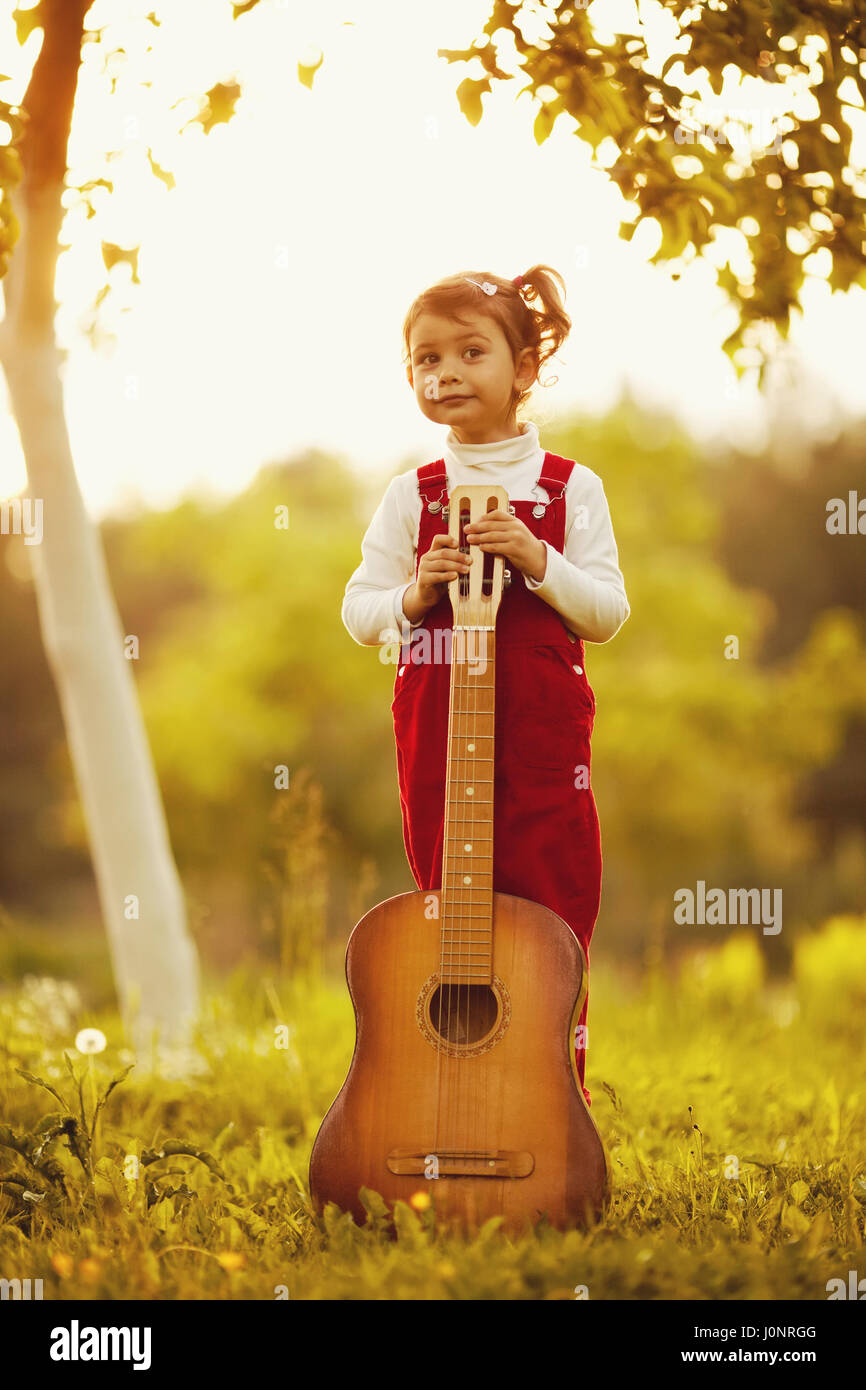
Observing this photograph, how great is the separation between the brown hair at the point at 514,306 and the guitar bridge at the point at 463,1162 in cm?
157

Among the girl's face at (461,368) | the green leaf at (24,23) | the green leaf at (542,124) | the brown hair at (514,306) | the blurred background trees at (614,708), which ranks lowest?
the girl's face at (461,368)

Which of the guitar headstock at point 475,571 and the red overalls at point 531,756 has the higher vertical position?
the guitar headstock at point 475,571

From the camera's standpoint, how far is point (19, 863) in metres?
21.7

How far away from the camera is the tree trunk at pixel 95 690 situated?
4.20 meters

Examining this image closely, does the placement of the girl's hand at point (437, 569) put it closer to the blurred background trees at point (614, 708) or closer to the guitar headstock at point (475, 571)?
the guitar headstock at point (475, 571)

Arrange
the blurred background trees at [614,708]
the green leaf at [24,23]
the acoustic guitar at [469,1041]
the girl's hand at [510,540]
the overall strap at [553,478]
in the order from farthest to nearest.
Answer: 1. the blurred background trees at [614,708]
2. the green leaf at [24,23]
3. the overall strap at [553,478]
4. the girl's hand at [510,540]
5. the acoustic guitar at [469,1041]

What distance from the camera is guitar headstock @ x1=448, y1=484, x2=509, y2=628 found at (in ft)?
8.29

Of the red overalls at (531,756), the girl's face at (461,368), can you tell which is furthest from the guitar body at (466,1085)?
the girl's face at (461,368)

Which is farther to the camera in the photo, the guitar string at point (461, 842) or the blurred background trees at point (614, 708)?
the blurred background trees at point (614, 708)

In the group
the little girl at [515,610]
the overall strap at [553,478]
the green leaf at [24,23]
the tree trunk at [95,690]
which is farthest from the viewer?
the tree trunk at [95,690]

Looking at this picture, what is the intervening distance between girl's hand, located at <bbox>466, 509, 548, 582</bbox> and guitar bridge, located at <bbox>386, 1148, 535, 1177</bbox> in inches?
44.0

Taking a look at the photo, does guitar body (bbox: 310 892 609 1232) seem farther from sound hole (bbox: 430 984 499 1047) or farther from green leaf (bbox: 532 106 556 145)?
green leaf (bbox: 532 106 556 145)

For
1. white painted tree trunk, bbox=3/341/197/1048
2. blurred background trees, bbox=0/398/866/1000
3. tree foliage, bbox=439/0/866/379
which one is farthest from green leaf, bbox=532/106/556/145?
blurred background trees, bbox=0/398/866/1000
